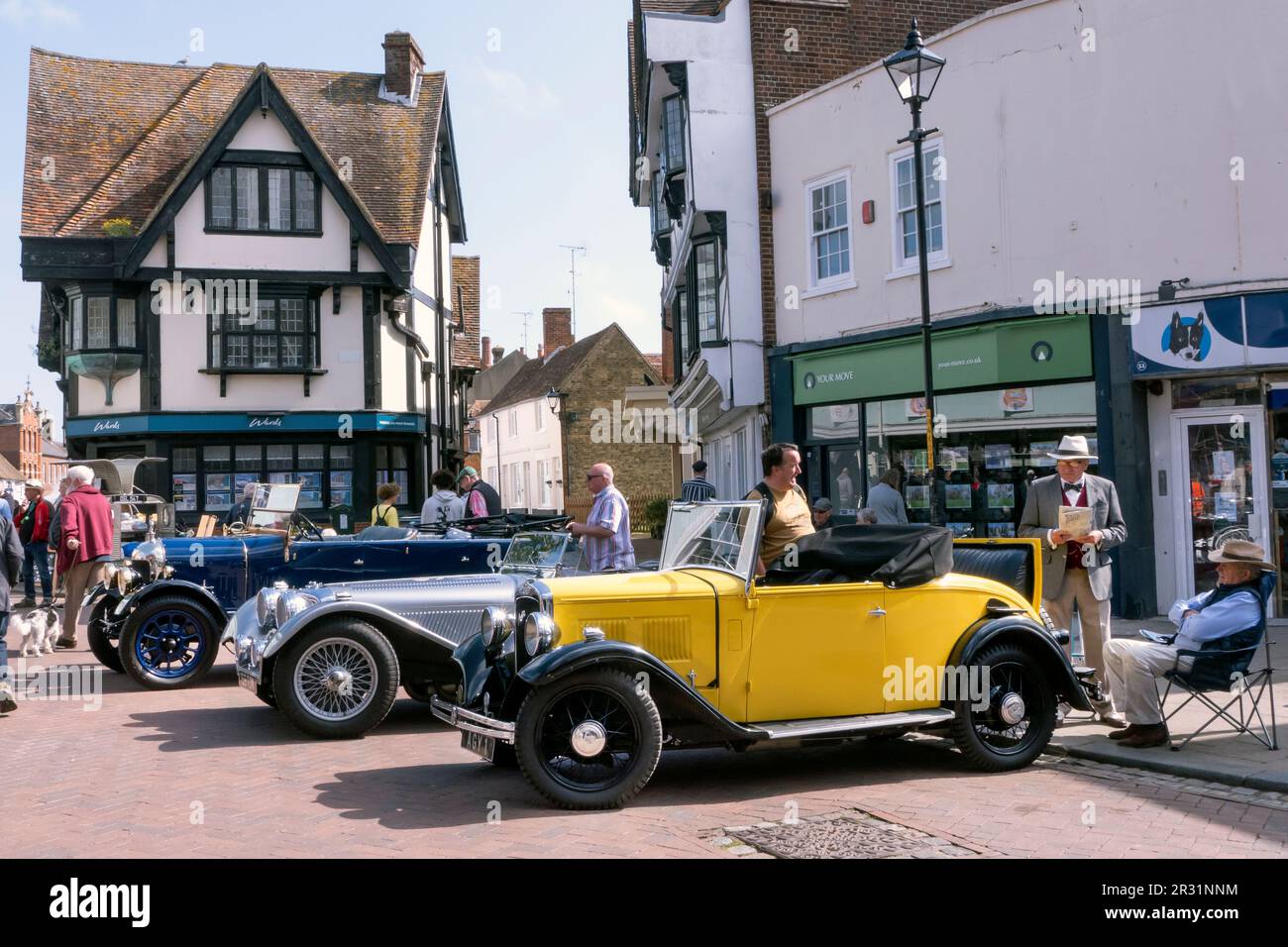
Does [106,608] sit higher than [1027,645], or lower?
higher

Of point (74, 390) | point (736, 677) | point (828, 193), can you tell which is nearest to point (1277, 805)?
point (736, 677)

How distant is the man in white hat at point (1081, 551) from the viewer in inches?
325

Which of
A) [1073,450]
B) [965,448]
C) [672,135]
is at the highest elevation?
[672,135]

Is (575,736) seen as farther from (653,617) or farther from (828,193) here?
(828,193)

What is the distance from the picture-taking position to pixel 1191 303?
12875mm

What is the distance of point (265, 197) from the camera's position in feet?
92.1

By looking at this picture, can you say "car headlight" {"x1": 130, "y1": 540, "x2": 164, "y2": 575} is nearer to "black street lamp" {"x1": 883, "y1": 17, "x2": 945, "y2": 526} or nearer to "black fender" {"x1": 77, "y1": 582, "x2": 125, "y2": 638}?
"black fender" {"x1": 77, "y1": 582, "x2": 125, "y2": 638}

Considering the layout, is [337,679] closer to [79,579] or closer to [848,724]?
[848,724]

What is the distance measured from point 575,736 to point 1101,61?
11.3 metres

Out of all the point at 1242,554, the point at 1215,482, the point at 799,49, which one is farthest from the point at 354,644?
the point at 799,49

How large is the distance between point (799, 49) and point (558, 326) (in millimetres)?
40476

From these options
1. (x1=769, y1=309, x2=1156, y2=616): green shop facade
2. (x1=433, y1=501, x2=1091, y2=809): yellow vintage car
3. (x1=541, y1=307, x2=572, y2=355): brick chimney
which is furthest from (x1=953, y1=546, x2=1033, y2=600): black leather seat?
(x1=541, y1=307, x2=572, y2=355): brick chimney

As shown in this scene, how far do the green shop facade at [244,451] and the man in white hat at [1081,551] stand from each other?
21077mm
